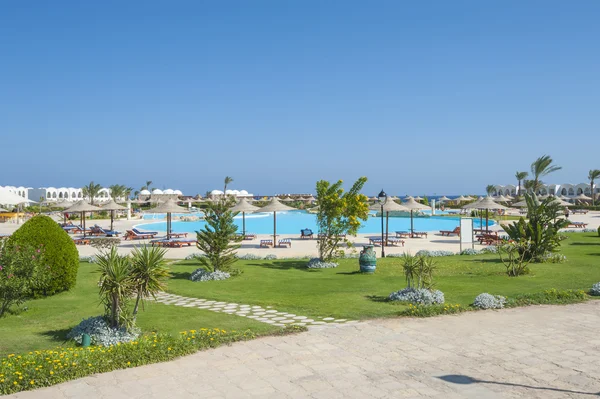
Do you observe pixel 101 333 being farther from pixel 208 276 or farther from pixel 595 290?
pixel 595 290

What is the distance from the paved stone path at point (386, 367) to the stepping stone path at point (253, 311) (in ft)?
1.78

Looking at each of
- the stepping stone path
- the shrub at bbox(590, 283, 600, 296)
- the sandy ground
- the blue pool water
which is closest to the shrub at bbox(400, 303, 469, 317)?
the stepping stone path

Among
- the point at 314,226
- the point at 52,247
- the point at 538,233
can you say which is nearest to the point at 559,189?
the point at 314,226

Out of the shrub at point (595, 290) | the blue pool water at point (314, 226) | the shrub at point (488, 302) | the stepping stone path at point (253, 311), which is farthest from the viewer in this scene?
the blue pool water at point (314, 226)

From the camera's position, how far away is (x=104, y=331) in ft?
22.9

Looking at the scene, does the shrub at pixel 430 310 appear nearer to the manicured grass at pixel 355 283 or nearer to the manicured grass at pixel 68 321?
the manicured grass at pixel 355 283

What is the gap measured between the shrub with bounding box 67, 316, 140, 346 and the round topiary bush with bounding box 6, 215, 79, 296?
3615 mm

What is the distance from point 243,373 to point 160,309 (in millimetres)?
3946

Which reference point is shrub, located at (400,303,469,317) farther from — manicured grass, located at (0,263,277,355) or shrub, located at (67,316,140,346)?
shrub, located at (67,316,140,346)

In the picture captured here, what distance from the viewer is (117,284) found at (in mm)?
6738

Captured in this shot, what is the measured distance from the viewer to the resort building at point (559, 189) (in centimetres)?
7144

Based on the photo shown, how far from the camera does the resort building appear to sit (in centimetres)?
7144

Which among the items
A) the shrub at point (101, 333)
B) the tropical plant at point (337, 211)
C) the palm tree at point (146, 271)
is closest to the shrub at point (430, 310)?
the palm tree at point (146, 271)

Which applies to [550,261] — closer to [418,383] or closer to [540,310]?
[540,310]
